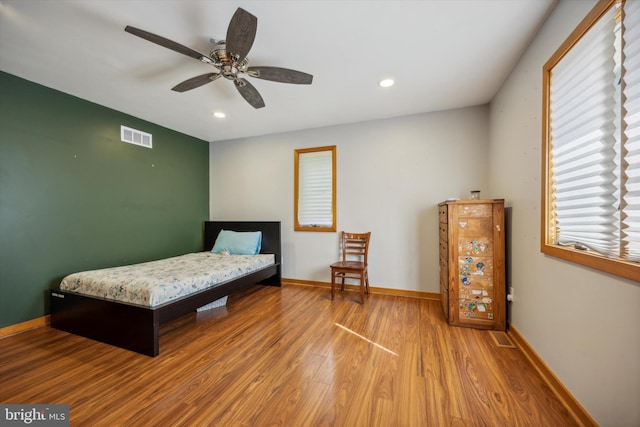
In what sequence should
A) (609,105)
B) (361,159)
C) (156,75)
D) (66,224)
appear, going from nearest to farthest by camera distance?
(609,105) < (156,75) < (66,224) < (361,159)

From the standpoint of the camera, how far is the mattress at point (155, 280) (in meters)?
2.00

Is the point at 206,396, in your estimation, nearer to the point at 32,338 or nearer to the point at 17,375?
the point at 17,375

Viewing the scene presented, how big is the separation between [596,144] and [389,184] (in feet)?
7.11

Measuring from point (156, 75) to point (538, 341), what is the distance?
405cm

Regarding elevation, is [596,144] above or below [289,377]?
above

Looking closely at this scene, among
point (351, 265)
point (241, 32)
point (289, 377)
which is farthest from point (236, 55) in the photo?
point (351, 265)

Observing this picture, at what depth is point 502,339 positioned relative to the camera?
6.98 ft

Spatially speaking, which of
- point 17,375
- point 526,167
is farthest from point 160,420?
point 526,167

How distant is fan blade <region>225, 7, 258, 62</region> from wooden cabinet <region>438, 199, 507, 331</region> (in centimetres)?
225

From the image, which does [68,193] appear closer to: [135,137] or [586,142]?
[135,137]

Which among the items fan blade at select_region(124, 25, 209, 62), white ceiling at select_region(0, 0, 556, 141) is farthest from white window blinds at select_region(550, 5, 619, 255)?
fan blade at select_region(124, 25, 209, 62)

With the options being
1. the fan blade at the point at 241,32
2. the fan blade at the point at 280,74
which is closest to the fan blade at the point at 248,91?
the fan blade at the point at 280,74

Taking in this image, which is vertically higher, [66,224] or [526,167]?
[526,167]

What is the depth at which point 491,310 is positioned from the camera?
2305 mm
